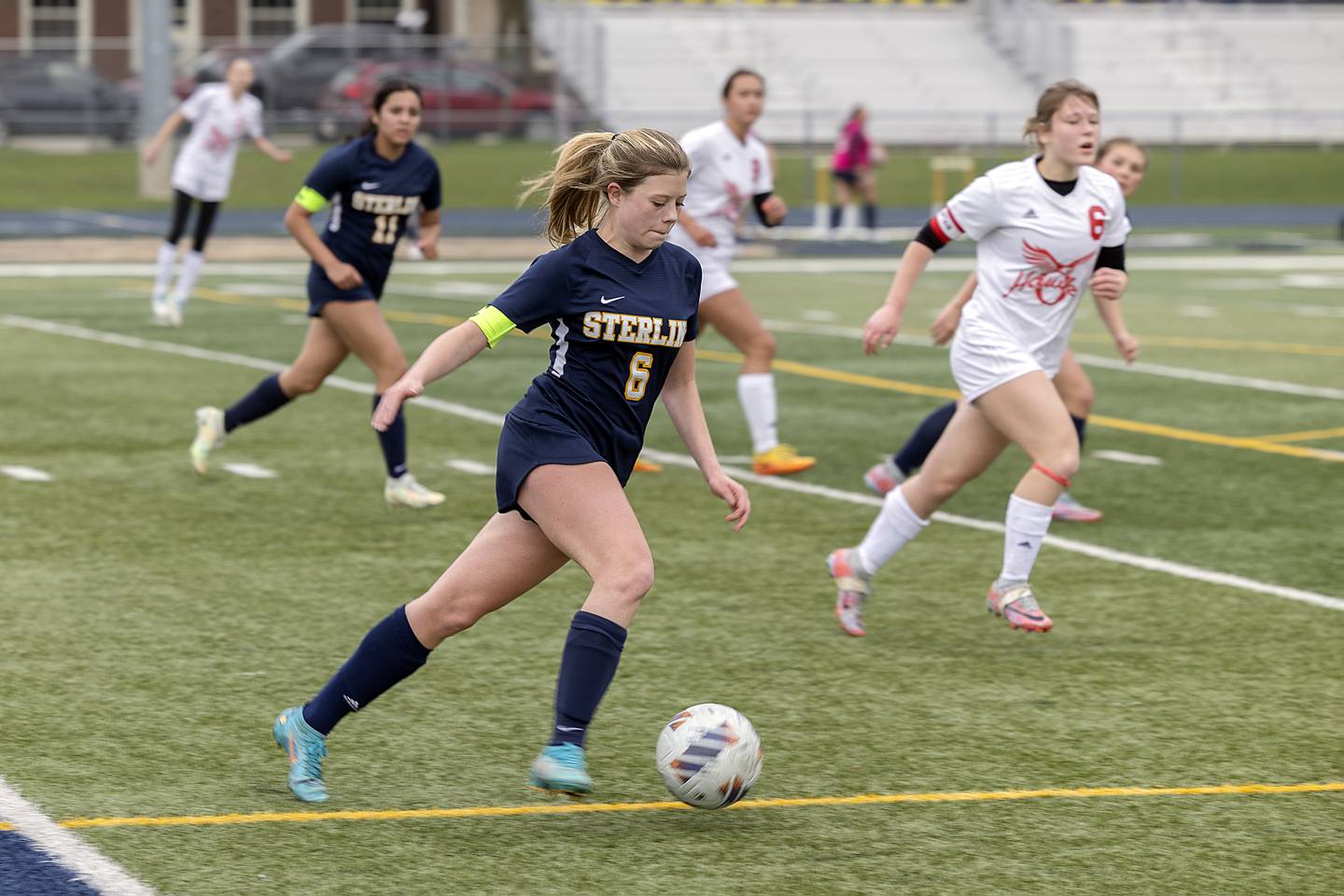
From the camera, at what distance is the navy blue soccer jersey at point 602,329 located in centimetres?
537

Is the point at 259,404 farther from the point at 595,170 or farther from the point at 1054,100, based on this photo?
the point at 595,170

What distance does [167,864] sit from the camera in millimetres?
4988

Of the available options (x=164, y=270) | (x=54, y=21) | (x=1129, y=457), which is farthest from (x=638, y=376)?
(x=54, y=21)

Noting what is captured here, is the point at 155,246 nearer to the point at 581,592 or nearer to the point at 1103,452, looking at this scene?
the point at 1103,452

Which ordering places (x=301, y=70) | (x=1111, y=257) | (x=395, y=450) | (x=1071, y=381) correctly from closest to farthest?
1. (x=1111, y=257)
2. (x=1071, y=381)
3. (x=395, y=450)
4. (x=301, y=70)

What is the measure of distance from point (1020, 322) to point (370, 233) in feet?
11.6

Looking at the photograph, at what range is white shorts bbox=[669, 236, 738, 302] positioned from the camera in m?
11.1

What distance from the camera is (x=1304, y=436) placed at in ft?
41.1

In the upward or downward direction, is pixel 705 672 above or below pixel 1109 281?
below

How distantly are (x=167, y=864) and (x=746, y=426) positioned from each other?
8.15 m

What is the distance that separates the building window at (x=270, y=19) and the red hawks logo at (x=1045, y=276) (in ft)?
159

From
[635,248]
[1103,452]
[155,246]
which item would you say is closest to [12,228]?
[155,246]

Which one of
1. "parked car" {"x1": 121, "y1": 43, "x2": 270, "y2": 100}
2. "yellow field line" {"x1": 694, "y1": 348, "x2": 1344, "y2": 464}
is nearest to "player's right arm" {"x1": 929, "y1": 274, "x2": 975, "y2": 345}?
"yellow field line" {"x1": 694, "y1": 348, "x2": 1344, "y2": 464}

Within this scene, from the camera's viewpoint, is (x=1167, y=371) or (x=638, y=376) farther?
(x=1167, y=371)
